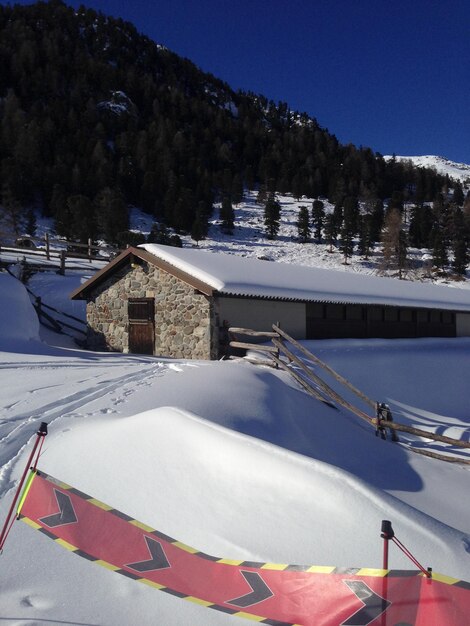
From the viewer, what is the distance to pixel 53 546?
11.0ft

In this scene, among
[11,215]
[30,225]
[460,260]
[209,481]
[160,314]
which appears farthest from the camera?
[460,260]

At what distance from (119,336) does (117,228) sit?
2772 centimetres

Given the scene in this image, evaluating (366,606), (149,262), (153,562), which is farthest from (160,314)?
(366,606)

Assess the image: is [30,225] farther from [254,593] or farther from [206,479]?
[254,593]

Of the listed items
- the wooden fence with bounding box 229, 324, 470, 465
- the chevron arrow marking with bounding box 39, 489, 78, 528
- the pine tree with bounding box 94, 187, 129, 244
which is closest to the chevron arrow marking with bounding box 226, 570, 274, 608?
the chevron arrow marking with bounding box 39, 489, 78, 528

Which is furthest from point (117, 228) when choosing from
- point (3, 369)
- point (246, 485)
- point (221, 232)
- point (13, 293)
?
point (246, 485)

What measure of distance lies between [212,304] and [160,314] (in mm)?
2287

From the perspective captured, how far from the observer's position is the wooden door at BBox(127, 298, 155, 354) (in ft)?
48.9

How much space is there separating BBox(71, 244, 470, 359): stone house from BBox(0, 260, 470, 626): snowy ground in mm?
4169

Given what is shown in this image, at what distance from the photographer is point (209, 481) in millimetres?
4102

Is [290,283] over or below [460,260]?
below

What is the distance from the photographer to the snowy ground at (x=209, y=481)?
2957mm

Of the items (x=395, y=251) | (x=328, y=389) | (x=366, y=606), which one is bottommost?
(x=328, y=389)

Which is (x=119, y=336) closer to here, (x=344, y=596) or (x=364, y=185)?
(x=344, y=596)
